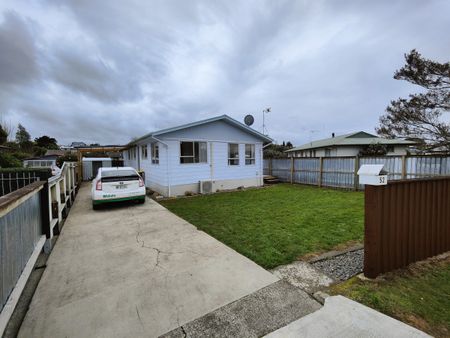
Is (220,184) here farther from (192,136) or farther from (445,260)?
(445,260)

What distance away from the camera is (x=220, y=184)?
11.8 m

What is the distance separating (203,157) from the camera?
11.3 metres

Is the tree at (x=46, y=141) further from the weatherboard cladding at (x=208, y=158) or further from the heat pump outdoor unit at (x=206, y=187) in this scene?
the heat pump outdoor unit at (x=206, y=187)

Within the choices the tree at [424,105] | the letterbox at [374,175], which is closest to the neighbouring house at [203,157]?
the tree at [424,105]

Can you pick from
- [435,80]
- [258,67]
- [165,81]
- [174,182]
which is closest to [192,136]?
[174,182]

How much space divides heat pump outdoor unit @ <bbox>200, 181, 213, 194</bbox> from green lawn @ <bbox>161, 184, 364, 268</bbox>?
1.95m

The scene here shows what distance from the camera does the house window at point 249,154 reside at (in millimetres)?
13016

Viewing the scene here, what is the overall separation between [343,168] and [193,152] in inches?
342

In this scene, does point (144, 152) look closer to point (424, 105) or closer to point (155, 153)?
point (155, 153)

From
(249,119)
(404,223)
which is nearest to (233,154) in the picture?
(249,119)

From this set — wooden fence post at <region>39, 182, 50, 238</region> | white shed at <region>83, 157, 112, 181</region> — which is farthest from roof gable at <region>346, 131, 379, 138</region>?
wooden fence post at <region>39, 182, 50, 238</region>

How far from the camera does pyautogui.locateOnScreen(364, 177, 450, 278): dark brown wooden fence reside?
9.53ft

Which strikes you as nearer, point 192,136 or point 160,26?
point 160,26

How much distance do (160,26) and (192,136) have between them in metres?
5.10
